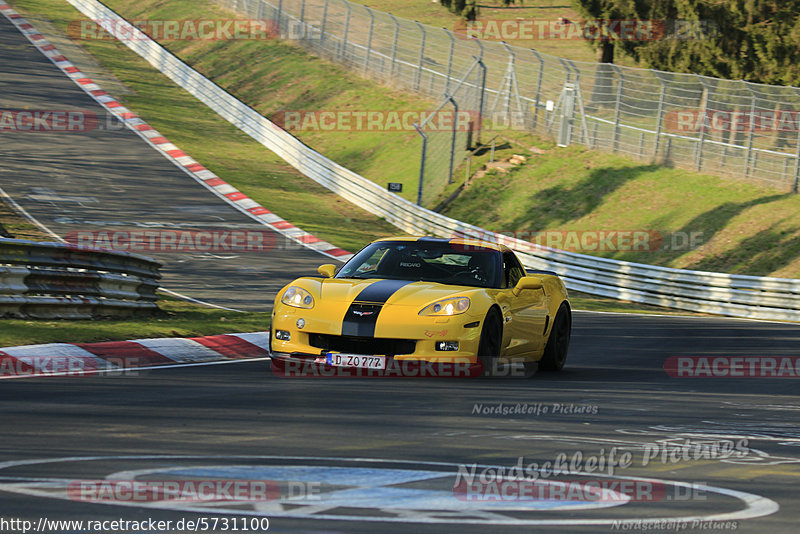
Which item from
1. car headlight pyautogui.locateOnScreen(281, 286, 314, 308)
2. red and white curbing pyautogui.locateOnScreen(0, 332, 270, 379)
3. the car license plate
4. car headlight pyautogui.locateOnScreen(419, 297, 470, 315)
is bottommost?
red and white curbing pyautogui.locateOnScreen(0, 332, 270, 379)

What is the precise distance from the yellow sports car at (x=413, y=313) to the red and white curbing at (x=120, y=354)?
112cm

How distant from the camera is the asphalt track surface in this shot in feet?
66.7

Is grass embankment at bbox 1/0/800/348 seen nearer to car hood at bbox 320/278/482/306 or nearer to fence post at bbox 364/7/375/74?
fence post at bbox 364/7/375/74

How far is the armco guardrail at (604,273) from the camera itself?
22656mm

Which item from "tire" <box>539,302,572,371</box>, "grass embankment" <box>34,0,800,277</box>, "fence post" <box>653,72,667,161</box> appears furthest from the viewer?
"fence post" <box>653,72,667,161</box>

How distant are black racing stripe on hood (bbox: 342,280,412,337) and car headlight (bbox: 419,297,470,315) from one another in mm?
369

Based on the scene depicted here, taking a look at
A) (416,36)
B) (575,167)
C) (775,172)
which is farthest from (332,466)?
(416,36)

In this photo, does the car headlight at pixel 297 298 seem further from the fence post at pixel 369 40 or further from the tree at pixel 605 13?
the fence post at pixel 369 40

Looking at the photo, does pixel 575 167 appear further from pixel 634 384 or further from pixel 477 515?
pixel 477 515

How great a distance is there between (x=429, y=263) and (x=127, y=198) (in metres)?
19.8

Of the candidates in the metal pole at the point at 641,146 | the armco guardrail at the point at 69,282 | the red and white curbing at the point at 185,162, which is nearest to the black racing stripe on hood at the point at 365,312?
the armco guardrail at the point at 69,282

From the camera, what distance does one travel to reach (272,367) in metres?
9.98

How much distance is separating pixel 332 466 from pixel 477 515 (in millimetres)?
1130

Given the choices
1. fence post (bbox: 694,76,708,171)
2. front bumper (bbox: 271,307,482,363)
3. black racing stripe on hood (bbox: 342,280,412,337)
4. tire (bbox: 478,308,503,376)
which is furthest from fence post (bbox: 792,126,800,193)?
black racing stripe on hood (bbox: 342,280,412,337)
